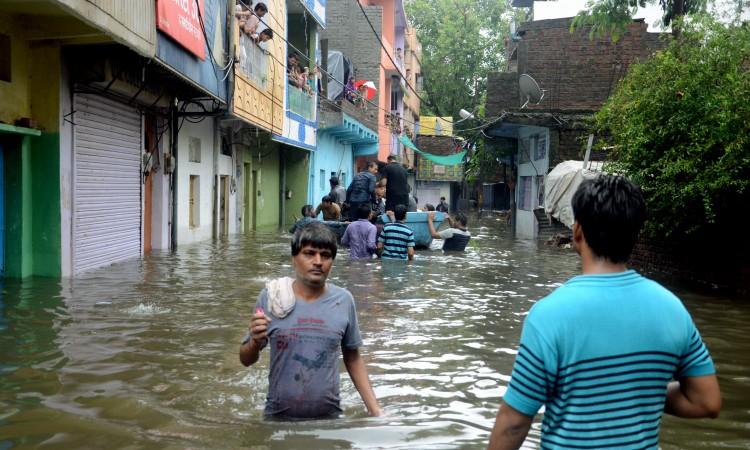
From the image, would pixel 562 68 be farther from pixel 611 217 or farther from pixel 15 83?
pixel 611 217

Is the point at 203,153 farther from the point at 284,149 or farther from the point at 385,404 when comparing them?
the point at 385,404

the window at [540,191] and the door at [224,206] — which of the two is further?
the window at [540,191]

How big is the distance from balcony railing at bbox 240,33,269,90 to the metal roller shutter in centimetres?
334

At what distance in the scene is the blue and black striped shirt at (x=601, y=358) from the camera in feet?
7.34

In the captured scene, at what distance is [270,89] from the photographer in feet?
69.3

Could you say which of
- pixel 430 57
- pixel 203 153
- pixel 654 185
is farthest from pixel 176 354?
pixel 430 57

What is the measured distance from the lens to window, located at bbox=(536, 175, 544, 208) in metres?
25.9

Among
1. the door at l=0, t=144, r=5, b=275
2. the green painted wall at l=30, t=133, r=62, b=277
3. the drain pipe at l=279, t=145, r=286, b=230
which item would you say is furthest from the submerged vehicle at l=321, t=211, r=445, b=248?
the drain pipe at l=279, t=145, r=286, b=230

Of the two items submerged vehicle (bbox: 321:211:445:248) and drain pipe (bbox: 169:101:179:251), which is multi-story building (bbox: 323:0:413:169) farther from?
drain pipe (bbox: 169:101:179:251)

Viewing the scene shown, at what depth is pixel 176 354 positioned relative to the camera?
6.87m

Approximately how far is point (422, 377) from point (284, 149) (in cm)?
2497

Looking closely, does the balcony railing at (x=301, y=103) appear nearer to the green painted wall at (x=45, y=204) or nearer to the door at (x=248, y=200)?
the door at (x=248, y=200)

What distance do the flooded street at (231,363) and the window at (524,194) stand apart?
16.1m

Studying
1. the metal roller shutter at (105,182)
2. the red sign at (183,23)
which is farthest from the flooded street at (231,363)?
the red sign at (183,23)
